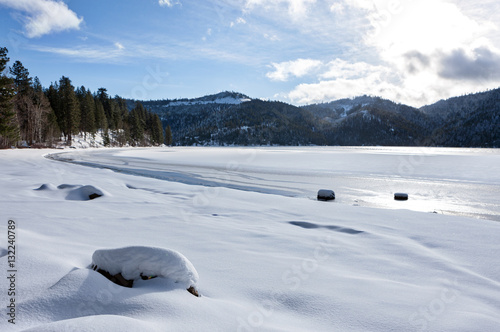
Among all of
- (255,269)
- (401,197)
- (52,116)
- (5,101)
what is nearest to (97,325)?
(255,269)

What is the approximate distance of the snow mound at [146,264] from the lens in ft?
10.8

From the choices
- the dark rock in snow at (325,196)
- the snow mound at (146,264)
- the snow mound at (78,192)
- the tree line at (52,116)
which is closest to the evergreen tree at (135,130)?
the tree line at (52,116)

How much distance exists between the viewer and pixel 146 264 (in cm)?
332

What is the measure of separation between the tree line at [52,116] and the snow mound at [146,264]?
1990 inches

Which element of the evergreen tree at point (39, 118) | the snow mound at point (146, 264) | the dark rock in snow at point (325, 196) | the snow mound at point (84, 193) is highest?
the evergreen tree at point (39, 118)

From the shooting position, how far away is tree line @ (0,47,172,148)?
41562 millimetres

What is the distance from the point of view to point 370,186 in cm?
1711

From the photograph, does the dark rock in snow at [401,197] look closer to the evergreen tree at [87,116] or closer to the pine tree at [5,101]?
the pine tree at [5,101]

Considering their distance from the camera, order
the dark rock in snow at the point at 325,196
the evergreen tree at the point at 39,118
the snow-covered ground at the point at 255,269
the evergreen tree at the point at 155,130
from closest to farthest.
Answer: the snow-covered ground at the point at 255,269, the dark rock in snow at the point at 325,196, the evergreen tree at the point at 39,118, the evergreen tree at the point at 155,130

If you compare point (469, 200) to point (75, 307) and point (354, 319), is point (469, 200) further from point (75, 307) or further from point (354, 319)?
point (75, 307)

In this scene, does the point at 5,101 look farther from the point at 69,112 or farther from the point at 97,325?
the point at 97,325

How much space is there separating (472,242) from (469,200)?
872 centimetres

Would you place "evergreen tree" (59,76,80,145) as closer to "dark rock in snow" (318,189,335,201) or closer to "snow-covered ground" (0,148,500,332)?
"snow-covered ground" (0,148,500,332)

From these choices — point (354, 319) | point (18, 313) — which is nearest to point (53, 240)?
point (18, 313)
